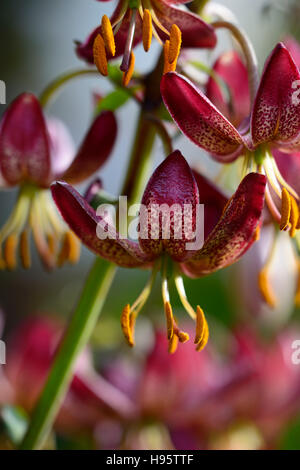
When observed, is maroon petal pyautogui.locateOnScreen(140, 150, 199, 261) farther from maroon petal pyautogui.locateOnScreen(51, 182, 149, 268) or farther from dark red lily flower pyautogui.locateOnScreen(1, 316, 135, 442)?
dark red lily flower pyautogui.locateOnScreen(1, 316, 135, 442)

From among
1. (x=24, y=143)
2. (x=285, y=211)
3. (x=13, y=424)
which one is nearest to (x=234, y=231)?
(x=285, y=211)

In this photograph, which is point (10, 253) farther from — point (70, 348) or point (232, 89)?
point (232, 89)

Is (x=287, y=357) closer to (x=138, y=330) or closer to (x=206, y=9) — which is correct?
(x=138, y=330)

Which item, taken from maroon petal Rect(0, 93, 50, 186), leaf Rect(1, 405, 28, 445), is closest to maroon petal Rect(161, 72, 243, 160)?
maroon petal Rect(0, 93, 50, 186)

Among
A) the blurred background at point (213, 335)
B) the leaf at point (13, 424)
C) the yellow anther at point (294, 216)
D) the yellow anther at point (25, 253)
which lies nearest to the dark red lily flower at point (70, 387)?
the blurred background at point (213, 335)

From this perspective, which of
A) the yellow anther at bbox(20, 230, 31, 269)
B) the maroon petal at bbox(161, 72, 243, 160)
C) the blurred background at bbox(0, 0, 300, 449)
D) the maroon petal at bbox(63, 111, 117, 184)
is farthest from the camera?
the blurred background at bbox(0, 0, 300, 449)

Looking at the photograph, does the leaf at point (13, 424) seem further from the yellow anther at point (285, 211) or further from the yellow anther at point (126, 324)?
the yellow anther at point (285, 211)
